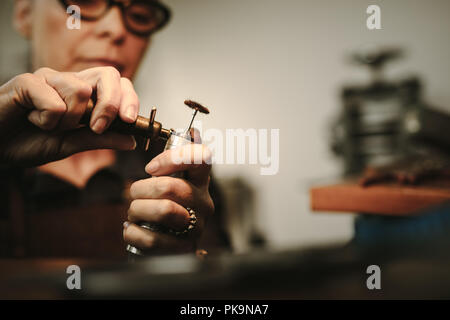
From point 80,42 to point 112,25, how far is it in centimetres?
7

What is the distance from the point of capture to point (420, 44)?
1416 mm

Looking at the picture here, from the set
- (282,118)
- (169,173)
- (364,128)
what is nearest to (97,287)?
(169,173)

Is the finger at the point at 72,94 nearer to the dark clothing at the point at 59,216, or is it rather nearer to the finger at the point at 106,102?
the finger at the point at 106,102

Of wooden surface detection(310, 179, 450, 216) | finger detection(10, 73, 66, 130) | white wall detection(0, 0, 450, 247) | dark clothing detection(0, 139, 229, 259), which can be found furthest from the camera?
white wall detection(0, 0, 450, 247)

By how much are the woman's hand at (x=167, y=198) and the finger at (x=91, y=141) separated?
2.2 inches

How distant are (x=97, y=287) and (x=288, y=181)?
1485mm

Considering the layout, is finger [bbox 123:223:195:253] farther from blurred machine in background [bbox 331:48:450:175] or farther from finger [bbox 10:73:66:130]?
blurred machine in background [bbox 331:48:450:175]

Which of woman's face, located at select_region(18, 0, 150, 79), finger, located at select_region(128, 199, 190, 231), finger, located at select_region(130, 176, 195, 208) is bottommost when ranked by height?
finger, located at select_region(128, 199, 190, 231)

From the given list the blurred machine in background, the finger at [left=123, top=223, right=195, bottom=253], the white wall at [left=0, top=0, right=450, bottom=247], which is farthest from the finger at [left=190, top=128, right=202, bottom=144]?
the blurred machine in background

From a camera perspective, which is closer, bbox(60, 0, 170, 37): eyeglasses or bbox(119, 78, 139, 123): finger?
bbox(119, 78, 139, 123): finger

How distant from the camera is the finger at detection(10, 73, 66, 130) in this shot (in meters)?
0.33

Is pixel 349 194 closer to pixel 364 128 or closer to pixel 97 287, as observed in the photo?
pixel 97 287

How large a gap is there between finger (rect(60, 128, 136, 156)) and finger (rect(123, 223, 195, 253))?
106 mm

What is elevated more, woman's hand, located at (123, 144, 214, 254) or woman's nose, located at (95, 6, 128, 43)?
woman's nose, located at (95, 6, 128, 43)
